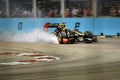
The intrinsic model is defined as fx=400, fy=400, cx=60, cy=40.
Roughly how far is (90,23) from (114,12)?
135cm

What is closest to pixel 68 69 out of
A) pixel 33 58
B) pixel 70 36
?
pixel 33 58

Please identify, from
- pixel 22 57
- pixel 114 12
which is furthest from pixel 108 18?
pixel 22 57

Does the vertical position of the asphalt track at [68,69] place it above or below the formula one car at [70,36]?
below

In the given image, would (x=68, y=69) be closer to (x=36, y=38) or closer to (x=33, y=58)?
(x=33, y=58)

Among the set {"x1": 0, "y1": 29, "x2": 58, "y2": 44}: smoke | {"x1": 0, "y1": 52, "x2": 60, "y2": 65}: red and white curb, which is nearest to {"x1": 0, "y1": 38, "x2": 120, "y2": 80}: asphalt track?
{"x1": 0, "y1": 52, "x2": 60, "y2": 65}: red and white curb

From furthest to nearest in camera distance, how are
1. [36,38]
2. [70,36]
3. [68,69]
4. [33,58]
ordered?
[36,38] < [70,36] < [33,58] < [68,69]

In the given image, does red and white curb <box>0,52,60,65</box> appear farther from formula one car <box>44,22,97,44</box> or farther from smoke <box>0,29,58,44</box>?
smoke <box>0,29,58,44</box>

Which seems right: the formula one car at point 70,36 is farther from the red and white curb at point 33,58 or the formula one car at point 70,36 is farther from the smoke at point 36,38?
the red and white curb at point 33,58

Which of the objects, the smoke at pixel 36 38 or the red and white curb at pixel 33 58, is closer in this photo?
the red and white curb at pixel 33 58

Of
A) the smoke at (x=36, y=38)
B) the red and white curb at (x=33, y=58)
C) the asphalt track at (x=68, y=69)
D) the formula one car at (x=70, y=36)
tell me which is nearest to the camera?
the asphalt track at (x=68, y=69)

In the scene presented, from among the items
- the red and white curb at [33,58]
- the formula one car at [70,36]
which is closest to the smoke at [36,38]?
the formula one car at [70,36]

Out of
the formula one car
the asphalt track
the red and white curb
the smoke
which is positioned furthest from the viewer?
the smoke

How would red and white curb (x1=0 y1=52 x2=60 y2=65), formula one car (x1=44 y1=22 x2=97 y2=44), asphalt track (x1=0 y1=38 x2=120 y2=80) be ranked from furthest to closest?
formula one car (x1=44 y1=22 x2=97 y2=44) → red and white curb (x1=0 y1=52 x2=60 y2=65) → asphalt track (x1=0 y1=38 x2=120 y2=80)

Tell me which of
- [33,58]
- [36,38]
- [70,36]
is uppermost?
[70,36]
